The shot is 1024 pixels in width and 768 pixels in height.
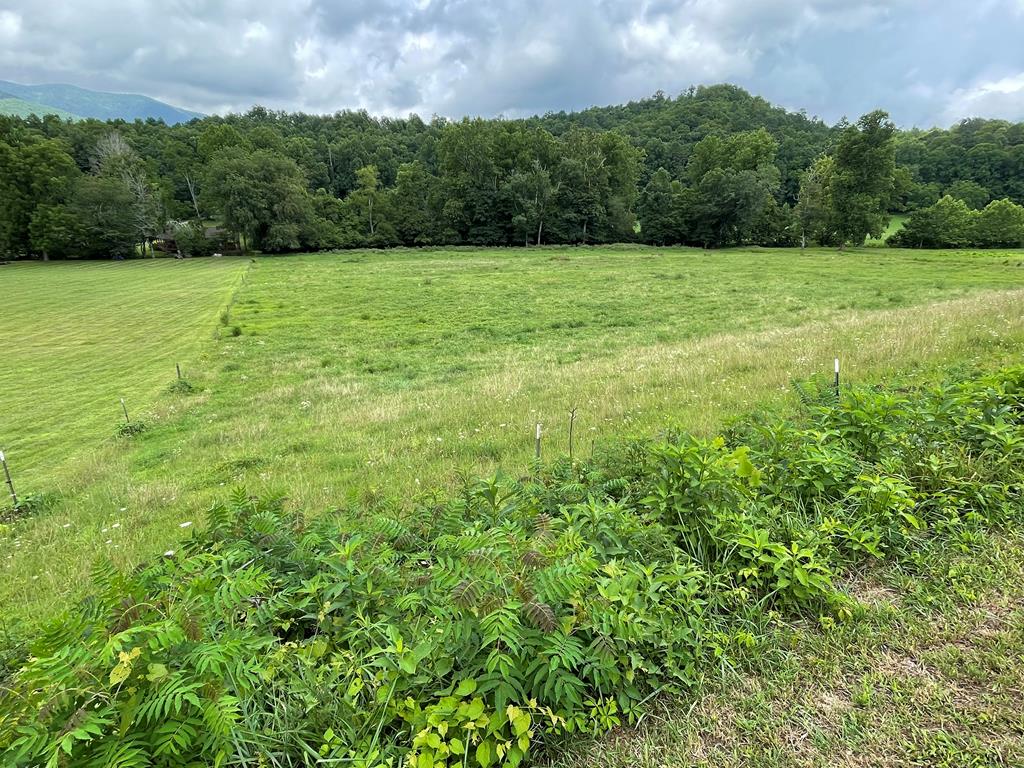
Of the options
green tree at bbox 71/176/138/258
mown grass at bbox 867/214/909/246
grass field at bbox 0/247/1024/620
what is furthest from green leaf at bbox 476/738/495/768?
green tree at bbox 71/176/138/258

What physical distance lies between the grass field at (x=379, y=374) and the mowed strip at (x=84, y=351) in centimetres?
12

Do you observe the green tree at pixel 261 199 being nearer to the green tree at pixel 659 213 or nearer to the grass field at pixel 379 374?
the grass field at pixel 379 374

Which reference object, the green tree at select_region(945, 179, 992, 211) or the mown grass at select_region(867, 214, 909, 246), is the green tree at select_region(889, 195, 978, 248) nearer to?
the mown grass at select_region(867, 214, 909, 246)

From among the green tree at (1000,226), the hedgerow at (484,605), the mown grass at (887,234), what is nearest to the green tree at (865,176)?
the mown grass at (887,234)

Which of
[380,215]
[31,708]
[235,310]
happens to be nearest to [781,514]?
[31,708]

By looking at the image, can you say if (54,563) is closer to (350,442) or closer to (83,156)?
(350,442)

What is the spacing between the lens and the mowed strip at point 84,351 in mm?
12094

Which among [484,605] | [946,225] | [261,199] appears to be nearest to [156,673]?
[484,605]

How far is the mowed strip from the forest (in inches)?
1091

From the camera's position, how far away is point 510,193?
76688mm

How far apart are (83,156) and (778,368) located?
12643 centimetres

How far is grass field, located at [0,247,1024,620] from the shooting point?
728 cm

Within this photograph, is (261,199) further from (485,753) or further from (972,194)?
(972,194)

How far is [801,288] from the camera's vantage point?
31188 mm
